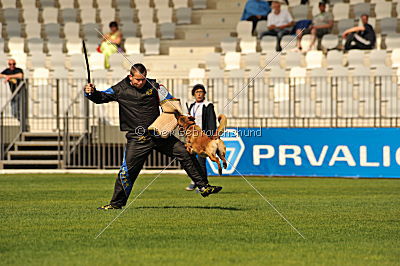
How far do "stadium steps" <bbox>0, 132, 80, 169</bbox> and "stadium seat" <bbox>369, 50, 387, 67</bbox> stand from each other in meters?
8.31

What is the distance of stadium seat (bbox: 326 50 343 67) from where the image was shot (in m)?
26.1

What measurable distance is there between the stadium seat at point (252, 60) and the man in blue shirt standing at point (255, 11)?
278 centimetres

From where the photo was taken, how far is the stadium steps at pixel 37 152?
24.4 metres

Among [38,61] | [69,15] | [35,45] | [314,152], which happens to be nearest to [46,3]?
[69,15]

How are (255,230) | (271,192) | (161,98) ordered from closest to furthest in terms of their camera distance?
(255,230) → (161,98) → (271,192)

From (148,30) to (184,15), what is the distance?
1273 millimetres

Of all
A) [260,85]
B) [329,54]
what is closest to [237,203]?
[260,85]

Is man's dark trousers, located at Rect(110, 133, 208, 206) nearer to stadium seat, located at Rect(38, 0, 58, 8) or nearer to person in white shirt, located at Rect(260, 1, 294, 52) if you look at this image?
person in white shirt, located at Rect(260, 1, 294, 52)

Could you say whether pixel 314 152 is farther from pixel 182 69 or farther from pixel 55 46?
pixel 55 46

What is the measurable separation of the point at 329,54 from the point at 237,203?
494 inches

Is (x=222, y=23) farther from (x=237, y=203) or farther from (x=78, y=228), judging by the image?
(x=78, y=228)

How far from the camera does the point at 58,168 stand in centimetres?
2450

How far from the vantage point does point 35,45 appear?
98.1 ft

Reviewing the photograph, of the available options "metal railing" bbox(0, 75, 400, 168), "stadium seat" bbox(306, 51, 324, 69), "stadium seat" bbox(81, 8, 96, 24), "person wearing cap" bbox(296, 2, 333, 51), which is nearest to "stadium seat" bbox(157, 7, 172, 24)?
"stadium seat" bbox(81, 8, 96, 24)
